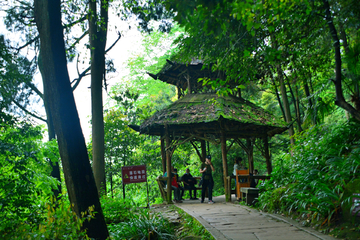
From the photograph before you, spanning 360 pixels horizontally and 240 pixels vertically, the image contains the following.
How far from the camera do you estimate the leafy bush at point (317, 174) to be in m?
5.14

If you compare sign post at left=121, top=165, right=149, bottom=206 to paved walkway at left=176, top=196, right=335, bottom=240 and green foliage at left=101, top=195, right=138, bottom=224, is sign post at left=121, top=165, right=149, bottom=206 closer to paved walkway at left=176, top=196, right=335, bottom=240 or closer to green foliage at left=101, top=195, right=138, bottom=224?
green foliage at left=101, top=195, right=138, bottom=224

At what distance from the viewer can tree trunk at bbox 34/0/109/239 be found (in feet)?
15.8

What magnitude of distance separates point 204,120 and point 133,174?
3.13 meters

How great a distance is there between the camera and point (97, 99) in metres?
10.1

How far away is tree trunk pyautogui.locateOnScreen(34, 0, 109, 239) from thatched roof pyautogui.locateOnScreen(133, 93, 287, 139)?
5779 millimetres

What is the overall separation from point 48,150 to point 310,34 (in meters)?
7.89

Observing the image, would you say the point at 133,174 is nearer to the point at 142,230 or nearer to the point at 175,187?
the point at 175,187

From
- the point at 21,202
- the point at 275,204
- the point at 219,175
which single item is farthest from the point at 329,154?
the point at 219,175

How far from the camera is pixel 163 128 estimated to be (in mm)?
12367

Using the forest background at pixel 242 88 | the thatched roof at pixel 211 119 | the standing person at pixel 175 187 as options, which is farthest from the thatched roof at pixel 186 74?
the standing person at pixel 175 187

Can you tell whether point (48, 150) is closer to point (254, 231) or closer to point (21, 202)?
point (21, 202)

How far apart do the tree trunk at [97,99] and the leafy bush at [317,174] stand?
5353mm

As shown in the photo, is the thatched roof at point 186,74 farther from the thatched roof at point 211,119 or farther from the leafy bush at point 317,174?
the leafy bush at point 317,174

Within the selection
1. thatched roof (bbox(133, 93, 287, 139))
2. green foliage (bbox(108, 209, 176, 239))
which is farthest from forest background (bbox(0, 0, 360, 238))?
thatched roof (bbox(133, 93, 287, 139))
